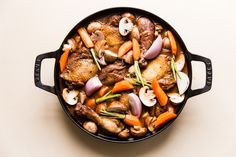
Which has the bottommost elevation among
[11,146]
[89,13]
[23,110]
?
[11,146]

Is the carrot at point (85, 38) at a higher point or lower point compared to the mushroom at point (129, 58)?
higher

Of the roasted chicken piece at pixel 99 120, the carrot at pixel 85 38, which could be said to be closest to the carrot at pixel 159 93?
the roasted chicken piece at pixel 99 120

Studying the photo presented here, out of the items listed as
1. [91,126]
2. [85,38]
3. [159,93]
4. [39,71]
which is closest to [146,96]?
[159,93]

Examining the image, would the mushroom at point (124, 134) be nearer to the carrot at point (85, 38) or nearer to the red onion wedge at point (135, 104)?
the red onion wedge at point (135, 104)

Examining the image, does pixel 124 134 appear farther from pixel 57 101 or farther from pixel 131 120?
pixel 57 101

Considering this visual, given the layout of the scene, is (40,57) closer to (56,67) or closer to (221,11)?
(56,67)

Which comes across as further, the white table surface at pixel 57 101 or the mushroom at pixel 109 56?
the white table surface at pixel 57 101

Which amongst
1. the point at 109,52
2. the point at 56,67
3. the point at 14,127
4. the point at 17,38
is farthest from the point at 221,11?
the point at 14,127
